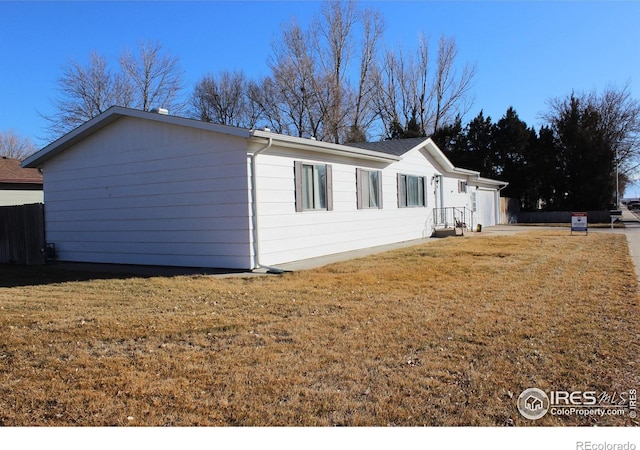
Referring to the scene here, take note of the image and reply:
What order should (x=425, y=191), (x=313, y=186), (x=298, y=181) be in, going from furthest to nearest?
(x=425, y=191)
(x=313, y=186)
(x=298, y=181)

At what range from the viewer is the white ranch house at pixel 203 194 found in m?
10.1

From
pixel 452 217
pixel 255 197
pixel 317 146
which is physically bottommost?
pixel 452 217

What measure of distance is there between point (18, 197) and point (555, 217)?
29704mm

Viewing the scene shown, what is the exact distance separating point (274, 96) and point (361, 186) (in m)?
20.7

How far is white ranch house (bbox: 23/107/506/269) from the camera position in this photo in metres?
10.1

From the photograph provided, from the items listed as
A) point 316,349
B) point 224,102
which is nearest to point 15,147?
point 224,102


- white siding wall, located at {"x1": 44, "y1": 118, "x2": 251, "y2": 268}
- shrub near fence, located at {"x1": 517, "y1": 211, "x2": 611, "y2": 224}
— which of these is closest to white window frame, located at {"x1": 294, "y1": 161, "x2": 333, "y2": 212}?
white siding wall, located at {"x1": 44, "y1": 118, "x2": 251, "y2": 268}

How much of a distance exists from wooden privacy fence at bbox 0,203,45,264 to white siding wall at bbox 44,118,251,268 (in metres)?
0.31

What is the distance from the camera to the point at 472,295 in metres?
6.95

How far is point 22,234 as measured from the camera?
44.7 ft

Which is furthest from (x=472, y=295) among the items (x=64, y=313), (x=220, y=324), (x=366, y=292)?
Result: (x=64, y=313)

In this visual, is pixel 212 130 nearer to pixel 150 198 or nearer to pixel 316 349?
pixel 150 198

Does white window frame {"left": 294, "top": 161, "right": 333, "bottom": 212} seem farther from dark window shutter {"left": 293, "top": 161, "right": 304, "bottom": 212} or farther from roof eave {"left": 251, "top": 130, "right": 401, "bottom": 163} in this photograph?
roof eave {"left": 251, "top": 130, "right": 401, "bottom": 163}

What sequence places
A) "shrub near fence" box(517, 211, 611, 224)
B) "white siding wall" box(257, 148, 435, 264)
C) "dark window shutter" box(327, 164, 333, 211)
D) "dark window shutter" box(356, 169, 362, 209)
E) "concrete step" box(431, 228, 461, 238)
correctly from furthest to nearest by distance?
1. "shrub near fence" box(517, 211, 611, 224)
2. "concrete step" box(431, 228, 461, 238)
3. "dark window shutter" box(356, 169, 362, 209)
4. "dark window shutter" box(327, 164, 333, 211)
5. "white siding wall" box(257, 148, 435, 264)
